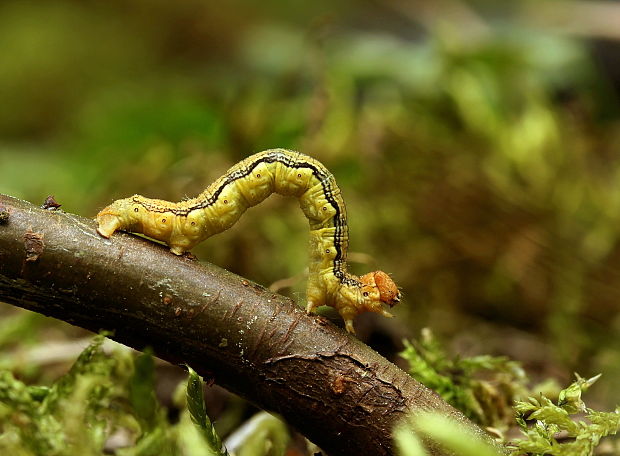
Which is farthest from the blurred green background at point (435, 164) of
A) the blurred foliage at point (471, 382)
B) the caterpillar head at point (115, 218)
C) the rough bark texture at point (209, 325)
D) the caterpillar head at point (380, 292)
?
the caterpillar head at point (115, 218)

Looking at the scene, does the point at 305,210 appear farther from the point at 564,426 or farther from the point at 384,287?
the point at 564,426

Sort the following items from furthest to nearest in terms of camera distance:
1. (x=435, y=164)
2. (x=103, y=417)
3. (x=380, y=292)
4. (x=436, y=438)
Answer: (x=435, y=164) < (x=103, y=417) < (x=380, y=292) < (x=436, y=438)

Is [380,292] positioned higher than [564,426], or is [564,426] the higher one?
[380,292]

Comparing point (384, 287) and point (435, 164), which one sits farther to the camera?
point (435, 164)

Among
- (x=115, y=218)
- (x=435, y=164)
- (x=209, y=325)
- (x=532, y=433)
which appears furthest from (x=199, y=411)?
(x=435, y=164)

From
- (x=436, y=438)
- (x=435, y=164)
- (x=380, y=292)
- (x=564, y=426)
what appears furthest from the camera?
(x=435, y=164)

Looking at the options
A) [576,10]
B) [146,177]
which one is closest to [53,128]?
[146,177]

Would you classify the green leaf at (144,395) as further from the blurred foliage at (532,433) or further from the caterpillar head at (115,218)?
the blurred foliage at (532,433)

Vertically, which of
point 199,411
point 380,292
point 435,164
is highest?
point 380,292
